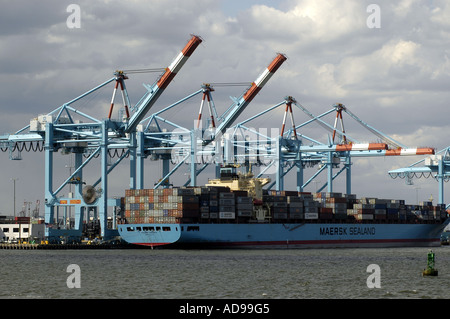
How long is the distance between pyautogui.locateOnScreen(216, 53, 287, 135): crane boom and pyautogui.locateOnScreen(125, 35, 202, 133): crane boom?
16.4 m

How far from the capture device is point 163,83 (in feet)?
311

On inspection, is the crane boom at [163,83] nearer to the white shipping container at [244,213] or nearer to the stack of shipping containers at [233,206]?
the stack of shipping containers at [233,206]

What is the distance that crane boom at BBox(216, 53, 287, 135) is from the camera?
A: 346 ft

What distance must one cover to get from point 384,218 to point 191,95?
33.0 m

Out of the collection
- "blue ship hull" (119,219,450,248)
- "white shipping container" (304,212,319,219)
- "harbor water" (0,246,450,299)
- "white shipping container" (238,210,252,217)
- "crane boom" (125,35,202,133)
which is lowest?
"harbor water" (0,246,450,299)

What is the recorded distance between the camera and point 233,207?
97.1m

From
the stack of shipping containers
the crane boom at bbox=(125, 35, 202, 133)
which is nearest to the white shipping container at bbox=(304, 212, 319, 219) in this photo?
the stack of shipping containers

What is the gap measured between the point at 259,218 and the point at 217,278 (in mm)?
45909

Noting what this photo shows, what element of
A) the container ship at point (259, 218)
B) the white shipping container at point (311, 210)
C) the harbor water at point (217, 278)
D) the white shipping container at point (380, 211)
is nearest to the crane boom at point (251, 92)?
the container ship at point (259, 218)

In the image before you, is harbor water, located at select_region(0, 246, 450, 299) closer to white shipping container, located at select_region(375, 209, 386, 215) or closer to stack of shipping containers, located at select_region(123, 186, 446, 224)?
stack of shipping containers, located at select_region(123, 186, 446, 224)

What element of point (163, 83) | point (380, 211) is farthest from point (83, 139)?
point (380, 211)

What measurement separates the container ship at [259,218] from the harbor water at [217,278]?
647 inches
